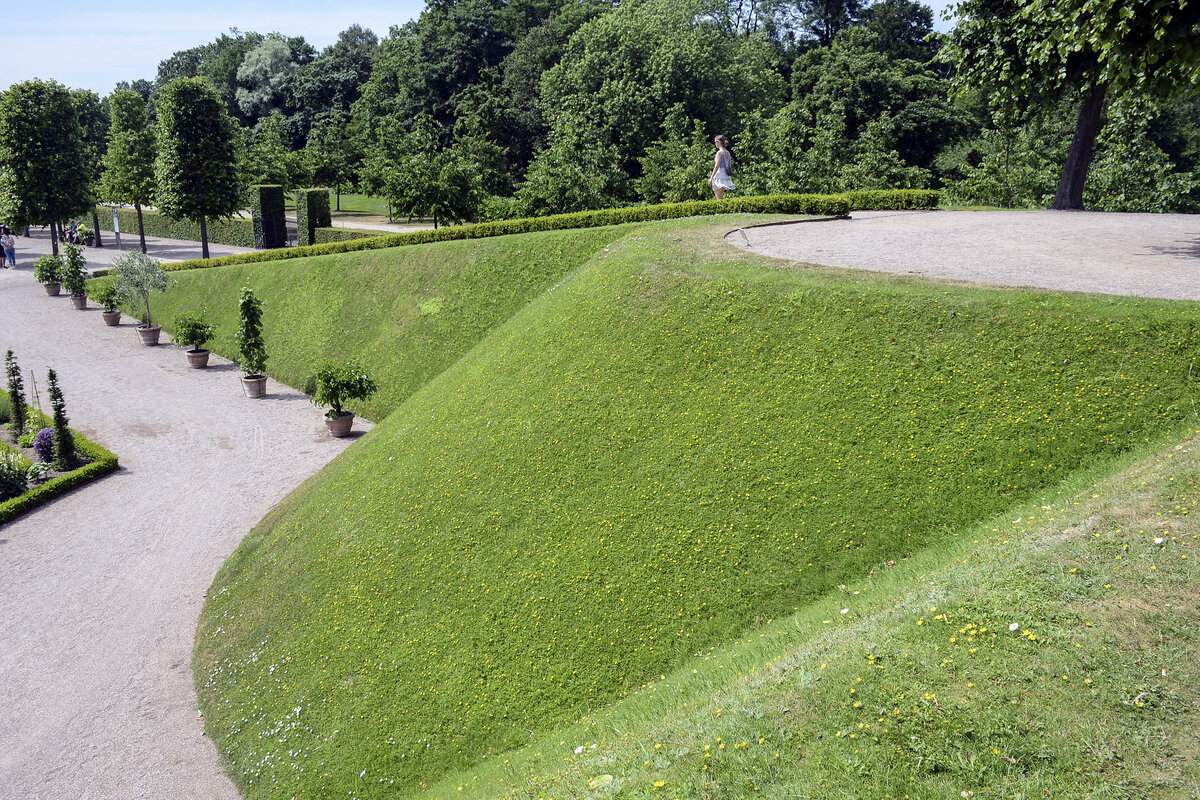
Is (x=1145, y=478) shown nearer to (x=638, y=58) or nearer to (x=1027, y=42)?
(x=1027, y=42)

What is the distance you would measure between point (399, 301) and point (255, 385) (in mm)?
6781

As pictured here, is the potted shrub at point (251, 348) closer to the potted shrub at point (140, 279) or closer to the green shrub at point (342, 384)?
the green shrub at point (342, 384)

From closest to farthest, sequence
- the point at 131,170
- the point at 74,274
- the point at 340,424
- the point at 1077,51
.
→ the point at 1077,51 < the point at 340,424 < the point at 74,274 < the point at 131,170

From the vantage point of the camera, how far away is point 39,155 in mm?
57094

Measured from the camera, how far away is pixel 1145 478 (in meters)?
11.0

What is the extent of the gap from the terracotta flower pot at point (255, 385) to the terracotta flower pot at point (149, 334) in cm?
1186

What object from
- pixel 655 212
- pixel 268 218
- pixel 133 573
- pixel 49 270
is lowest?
pixel 133 573

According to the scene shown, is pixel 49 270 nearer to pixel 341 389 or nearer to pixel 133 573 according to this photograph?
pixel 341 389

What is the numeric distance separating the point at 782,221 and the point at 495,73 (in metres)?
62.5

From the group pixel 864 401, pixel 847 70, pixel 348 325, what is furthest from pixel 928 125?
pixel 864 401

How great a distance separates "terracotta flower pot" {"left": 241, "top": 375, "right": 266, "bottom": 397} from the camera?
31344 millimetres

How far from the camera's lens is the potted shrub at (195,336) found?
35344mm

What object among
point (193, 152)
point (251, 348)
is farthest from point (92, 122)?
point (251, 348)

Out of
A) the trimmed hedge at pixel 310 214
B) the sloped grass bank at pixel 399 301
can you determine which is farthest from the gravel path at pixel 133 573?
the trimmed hedge at pixel 310 214
